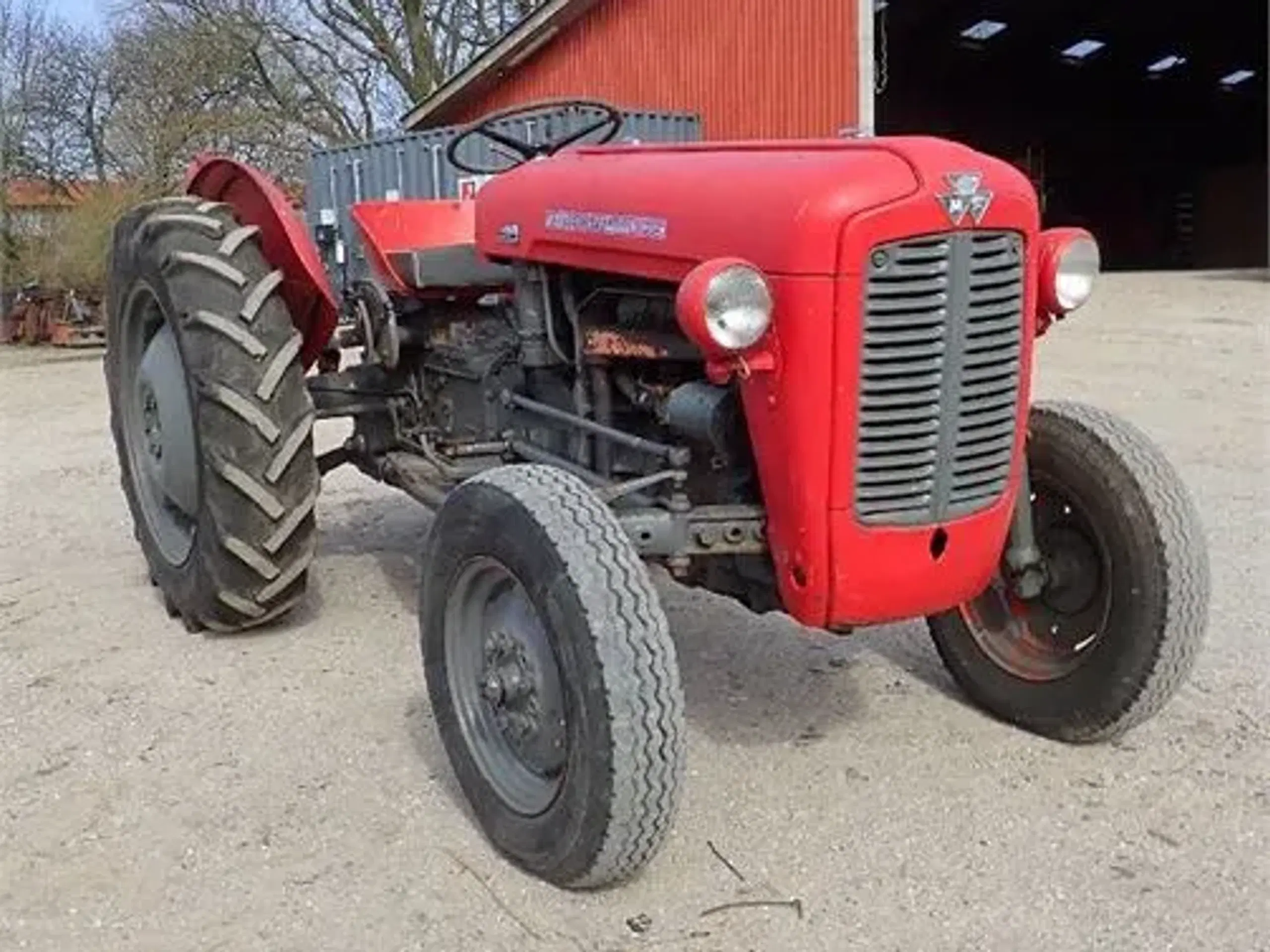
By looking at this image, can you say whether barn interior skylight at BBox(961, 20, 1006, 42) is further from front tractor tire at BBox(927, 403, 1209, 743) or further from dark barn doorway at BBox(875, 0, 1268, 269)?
front tractor tire at BBox(927, 403, 1209, 743)

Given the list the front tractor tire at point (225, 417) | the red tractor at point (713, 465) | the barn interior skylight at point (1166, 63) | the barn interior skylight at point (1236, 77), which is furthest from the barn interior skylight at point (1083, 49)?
the front tractor tire at point (225, 417)

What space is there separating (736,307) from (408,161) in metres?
15.1

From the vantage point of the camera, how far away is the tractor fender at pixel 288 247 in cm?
445

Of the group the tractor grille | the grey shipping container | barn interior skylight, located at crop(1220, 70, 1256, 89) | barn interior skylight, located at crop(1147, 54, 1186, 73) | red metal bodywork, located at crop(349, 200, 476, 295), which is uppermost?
barn interior skylight, located at crop(1147, 54, 1186, 73)

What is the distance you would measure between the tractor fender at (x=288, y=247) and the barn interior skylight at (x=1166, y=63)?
27236 mm

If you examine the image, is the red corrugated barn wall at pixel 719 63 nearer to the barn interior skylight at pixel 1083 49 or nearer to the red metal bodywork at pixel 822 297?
the red metal bodywork at pixel 822 297

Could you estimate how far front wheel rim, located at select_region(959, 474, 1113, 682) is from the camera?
3361 millimetres

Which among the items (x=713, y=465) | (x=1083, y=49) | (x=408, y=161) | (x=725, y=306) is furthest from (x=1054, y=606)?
(x=1083, y=49)

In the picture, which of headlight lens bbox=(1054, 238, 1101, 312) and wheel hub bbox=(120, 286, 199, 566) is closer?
headlight lens bbox=(1054, 238, 1101, 312)

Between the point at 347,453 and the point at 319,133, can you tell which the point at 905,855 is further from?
the point at 319,133

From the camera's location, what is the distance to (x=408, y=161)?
17047 mm

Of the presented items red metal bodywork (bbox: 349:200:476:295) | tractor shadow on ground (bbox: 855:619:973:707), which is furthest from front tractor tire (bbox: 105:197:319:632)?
tractor shadow on ground (bbox: 855:619:973:707)

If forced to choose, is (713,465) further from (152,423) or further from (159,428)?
(152,423)

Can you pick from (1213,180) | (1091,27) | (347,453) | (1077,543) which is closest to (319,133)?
(1091,27)
